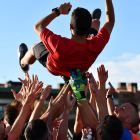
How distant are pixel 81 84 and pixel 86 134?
67cm

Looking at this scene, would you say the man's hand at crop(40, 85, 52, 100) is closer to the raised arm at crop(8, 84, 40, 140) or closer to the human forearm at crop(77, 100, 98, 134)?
the raised arm at crop(8, 84, 40, 140)

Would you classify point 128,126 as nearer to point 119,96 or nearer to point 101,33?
point 101,33

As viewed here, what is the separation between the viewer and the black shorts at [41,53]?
11.9 ft

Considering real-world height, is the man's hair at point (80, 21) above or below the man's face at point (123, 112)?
above

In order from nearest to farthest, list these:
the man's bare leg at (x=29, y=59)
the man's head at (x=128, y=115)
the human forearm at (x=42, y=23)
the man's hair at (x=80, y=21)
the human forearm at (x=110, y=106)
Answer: the man's hair at (x=80, y=21)
the human forearm at (x=42, y=23)
the man's head at (x=128, y=115)
the human forearm at (x=110, y=106)
the man's bare leg at (x=29, y=59)

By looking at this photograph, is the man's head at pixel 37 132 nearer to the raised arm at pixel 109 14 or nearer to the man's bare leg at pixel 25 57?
the man's bare leg at pixel 25 57

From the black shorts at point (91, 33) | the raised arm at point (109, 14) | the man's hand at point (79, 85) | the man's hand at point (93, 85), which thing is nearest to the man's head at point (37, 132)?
the man's hand at point (79, 85)

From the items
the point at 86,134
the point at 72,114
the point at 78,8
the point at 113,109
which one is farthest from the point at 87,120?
the point at 72,114

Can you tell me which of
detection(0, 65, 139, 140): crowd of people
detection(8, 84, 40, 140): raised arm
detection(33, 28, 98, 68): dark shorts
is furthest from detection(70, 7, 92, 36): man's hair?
detection(8, 84, 40, 140): raised arm

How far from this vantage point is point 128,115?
3393 mm

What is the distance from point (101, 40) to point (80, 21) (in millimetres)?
471

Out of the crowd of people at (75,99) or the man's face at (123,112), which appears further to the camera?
the man's face at (123,112)

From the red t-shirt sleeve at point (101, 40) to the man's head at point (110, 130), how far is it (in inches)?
39.9

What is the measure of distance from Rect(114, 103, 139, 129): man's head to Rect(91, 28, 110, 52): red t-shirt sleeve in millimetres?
952
